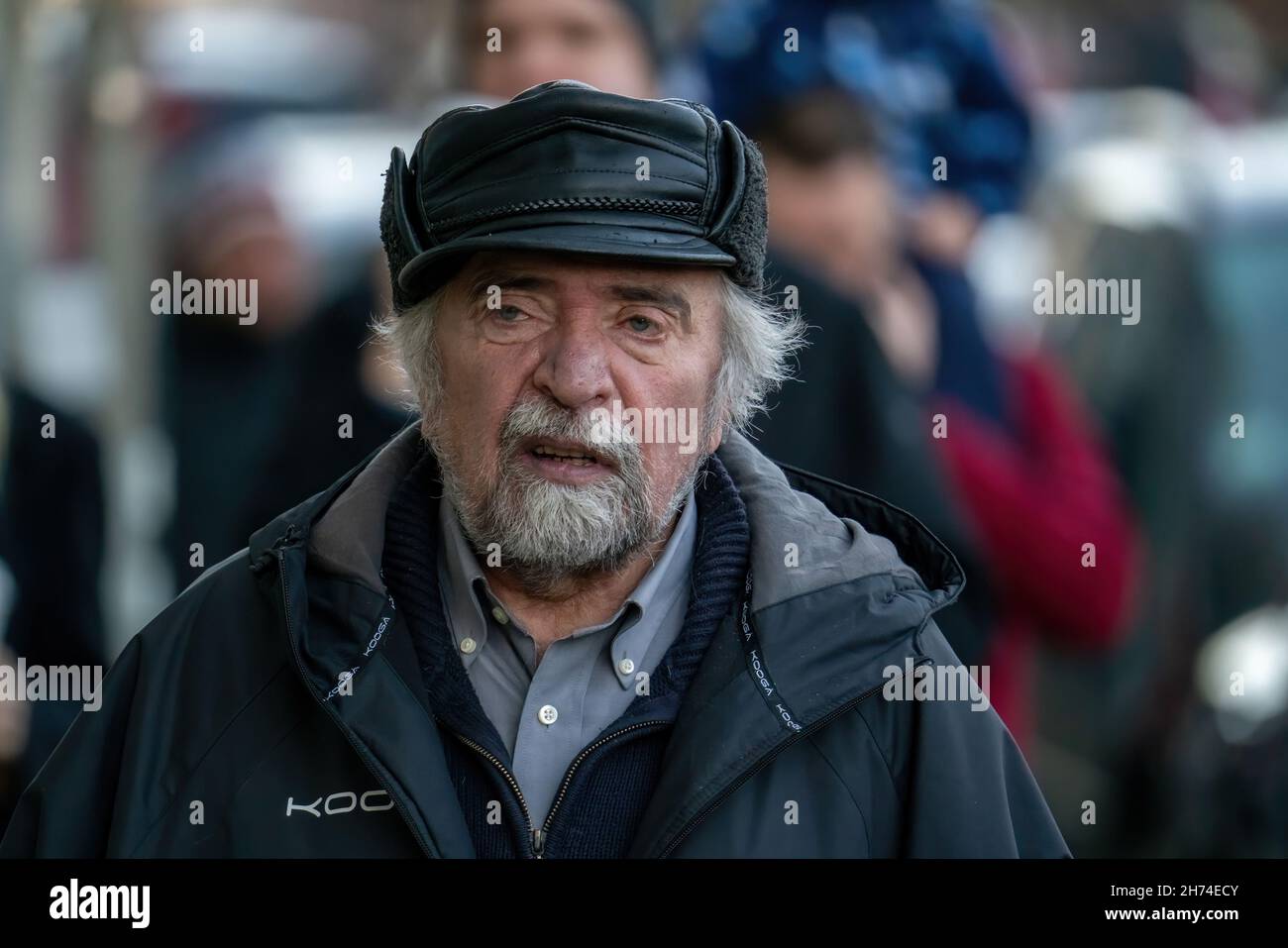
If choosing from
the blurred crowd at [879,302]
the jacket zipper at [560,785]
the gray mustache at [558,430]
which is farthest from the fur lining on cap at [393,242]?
the blurred crowd at [879,302]

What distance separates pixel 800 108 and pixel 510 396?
1.85 meters

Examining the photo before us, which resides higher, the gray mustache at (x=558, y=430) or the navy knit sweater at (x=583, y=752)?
the gray mustache at (x=558, y=430)

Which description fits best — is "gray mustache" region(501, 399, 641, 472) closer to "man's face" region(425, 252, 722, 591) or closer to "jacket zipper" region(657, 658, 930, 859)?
"man's face" region(425, 252, 722, 591)

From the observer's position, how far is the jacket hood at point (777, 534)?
214 cm

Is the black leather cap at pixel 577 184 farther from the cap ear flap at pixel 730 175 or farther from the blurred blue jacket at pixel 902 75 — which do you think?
the blurred blue jacket at pixel 902 75

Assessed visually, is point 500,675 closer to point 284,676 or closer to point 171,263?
point 284,676

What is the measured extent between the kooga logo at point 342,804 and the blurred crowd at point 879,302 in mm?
1614

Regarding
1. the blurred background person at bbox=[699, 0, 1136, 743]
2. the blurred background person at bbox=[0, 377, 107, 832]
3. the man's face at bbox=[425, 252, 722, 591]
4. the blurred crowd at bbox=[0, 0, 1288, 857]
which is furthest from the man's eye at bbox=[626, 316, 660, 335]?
the blurred background person at bbox=[0, 377, 107, 832]

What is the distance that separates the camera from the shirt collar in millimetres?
2191

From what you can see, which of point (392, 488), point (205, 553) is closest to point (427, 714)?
point (392, 488)

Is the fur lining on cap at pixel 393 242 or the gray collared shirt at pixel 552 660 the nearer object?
the gray collared shirt at pixel 552 660

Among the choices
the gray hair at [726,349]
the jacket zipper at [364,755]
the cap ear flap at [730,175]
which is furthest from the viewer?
the gray hair at [726,349]

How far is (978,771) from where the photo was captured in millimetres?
2084

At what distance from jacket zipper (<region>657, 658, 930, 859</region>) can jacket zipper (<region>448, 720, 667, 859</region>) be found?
5.9 inches
